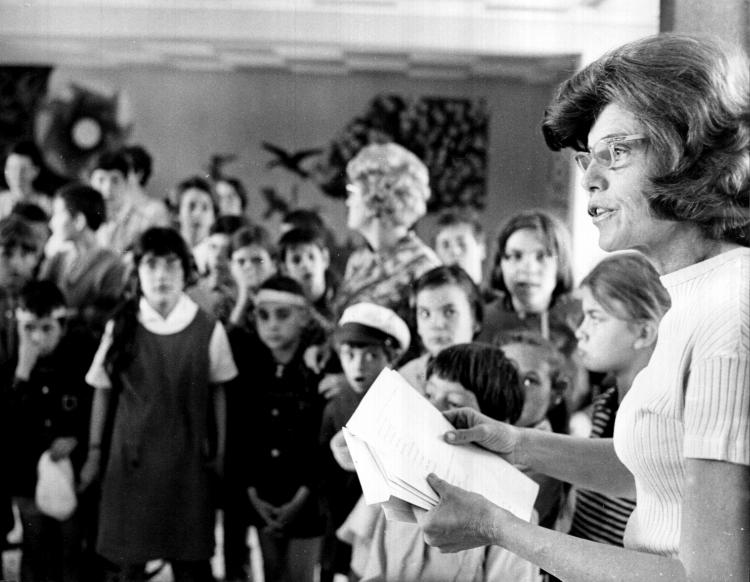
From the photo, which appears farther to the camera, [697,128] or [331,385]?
[331,385]

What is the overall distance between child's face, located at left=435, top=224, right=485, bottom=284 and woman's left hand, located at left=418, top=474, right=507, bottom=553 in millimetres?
1266

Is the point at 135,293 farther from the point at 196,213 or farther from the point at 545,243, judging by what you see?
the point at 545,243

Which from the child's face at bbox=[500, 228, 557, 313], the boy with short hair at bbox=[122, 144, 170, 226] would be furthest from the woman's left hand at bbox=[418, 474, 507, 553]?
the boy with short hair at bbox=[122, 144, 170, 226]

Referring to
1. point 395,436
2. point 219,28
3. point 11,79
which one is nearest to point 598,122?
point 395,436

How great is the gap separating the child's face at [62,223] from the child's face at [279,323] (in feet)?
2.32

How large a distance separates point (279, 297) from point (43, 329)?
2.78 ft

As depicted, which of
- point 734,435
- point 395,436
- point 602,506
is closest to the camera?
point 734,435

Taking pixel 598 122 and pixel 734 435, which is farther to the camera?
pixel 598 122

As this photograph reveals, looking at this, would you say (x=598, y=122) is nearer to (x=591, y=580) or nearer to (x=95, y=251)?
(x=591, y=580)

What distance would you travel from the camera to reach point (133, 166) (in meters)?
2.96

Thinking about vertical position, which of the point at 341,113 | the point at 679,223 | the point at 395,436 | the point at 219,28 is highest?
the point at 219,28

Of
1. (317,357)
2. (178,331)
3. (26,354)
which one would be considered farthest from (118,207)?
(317,357)

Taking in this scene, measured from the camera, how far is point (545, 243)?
276 cm

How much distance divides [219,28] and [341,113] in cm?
48
